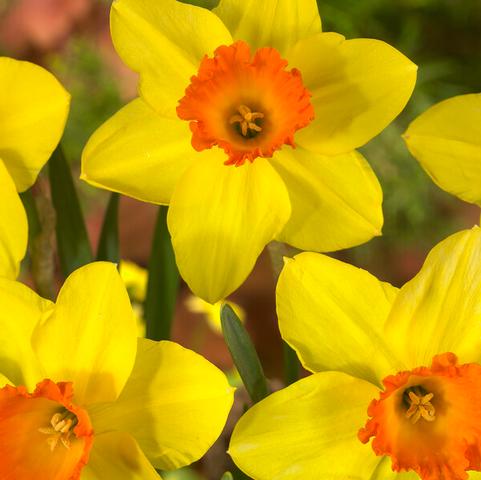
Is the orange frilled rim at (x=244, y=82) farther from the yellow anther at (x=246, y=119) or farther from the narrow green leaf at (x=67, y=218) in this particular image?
the narrow green leaf at (x=67, y=218)

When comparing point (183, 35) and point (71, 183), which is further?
point (71, 183)

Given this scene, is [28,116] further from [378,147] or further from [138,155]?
[378,147]

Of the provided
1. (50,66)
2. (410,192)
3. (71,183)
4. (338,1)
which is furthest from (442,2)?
(71,183)

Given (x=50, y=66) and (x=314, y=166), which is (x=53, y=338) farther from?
(x=50, y=66)

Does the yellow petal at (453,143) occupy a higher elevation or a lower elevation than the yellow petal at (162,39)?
lower

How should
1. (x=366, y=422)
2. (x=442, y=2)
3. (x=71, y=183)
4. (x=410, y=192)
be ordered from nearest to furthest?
1. (x=366, y=422)
2. (x=71, y=183)
3. (x=410, y=192)
4. (x=442, y=2)

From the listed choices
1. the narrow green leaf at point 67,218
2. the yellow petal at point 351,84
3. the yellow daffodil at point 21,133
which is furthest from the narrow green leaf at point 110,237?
the yellow petal at point 351,84

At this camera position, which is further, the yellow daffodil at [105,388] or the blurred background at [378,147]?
the blurred background at [378,147]

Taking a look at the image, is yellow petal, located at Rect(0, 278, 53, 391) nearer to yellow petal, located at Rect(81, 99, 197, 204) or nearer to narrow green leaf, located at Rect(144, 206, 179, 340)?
yellow petal, located at Rect(81, 99, 197, 204)
